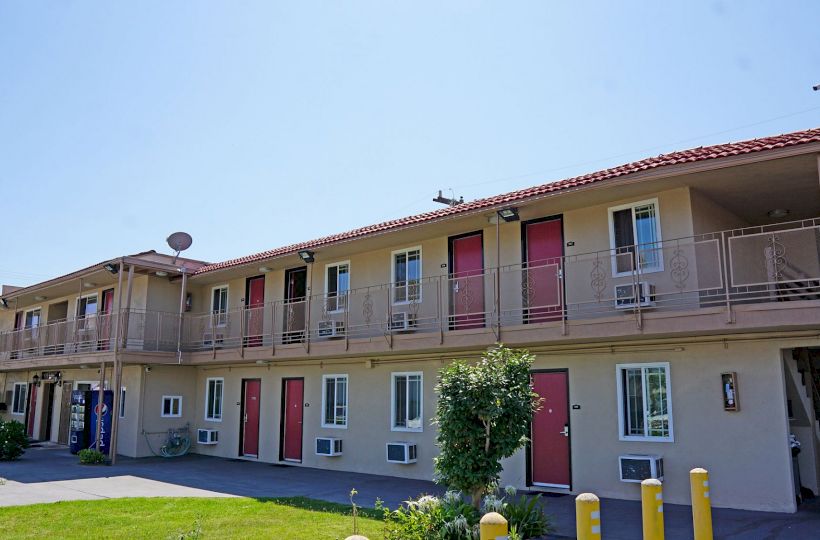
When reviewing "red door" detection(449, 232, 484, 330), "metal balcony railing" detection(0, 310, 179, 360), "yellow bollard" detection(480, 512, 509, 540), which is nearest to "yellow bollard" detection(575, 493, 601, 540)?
"yellow bollard" detection(480, 512, 509, 540)

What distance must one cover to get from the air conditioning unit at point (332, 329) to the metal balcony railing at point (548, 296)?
0.04 meters

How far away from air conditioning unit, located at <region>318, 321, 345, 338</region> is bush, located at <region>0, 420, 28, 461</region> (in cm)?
928

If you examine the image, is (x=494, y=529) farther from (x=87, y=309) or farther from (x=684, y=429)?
(x=87, y=309)

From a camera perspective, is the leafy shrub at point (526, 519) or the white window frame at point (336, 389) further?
the white window frame at point (336, 389)

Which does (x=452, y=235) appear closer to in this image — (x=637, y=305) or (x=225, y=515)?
(x=637, y=305)

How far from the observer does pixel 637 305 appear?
35.5 feet

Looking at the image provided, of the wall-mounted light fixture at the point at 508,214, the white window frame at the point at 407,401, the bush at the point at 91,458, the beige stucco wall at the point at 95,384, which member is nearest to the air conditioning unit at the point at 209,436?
the beige stucco wall at the point at 95,384

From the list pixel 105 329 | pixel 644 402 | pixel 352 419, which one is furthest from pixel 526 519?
pixel 105 329

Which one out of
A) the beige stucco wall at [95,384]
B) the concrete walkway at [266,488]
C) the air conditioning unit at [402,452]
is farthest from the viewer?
the beige stucco wall at [95,384]

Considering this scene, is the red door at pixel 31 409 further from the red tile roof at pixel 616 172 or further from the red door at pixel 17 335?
the red tile roof at pixel 616 172

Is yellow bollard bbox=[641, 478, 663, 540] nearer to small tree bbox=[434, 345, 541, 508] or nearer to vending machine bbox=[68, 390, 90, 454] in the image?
small tree bbox=[434, 345, 541, 508]

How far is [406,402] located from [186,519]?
6.29 m

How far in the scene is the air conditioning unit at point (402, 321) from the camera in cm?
1492

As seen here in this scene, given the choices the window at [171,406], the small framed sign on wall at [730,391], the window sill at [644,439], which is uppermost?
the small framed sign on wall at [730,391]
